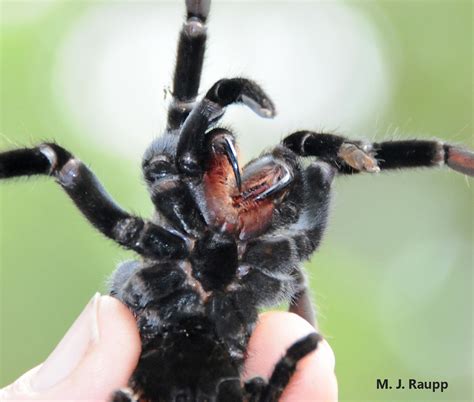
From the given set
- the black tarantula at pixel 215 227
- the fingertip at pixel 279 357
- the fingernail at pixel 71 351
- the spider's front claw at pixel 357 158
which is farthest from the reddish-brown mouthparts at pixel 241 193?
the fingernail at pixel 71 351

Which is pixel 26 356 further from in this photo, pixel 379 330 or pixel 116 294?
pixel 116 294

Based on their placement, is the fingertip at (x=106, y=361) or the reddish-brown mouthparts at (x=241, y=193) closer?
the fingertip at (x=106, y=361)

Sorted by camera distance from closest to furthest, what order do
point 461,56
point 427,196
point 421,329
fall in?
point 421,329 → point 427,196 → point 461,56

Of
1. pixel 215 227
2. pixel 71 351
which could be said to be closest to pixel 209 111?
pixel 215 227

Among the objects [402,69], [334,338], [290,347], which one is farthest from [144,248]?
[402,69]

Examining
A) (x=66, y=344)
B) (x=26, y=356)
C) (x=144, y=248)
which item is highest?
(x=144, y=248)

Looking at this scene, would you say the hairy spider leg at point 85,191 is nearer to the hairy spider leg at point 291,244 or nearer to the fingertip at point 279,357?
the hairy spider leg at point 291,244
